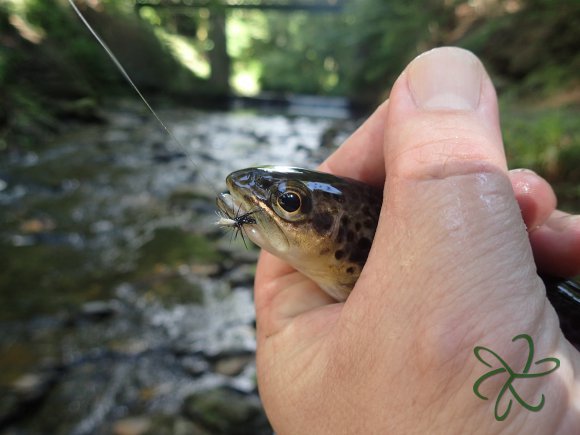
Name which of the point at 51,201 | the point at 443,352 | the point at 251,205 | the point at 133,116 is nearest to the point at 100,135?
the point at 133,116

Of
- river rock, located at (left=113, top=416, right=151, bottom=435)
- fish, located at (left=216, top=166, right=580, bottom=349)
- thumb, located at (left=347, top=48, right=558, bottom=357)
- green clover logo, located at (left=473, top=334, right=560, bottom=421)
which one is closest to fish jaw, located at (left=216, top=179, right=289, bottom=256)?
fish, located at (left=216, top=166, right=580, bottom=349)

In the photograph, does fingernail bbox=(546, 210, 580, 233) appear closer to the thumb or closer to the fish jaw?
the thumb

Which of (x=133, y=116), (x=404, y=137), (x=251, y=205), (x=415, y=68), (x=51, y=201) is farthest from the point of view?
(x=133, y=116)

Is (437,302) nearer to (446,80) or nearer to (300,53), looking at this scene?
(446,80)

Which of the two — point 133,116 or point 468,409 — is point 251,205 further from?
point 133,116

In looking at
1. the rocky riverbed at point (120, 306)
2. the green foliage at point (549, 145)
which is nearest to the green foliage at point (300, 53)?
the green foliage at point (549, 145)

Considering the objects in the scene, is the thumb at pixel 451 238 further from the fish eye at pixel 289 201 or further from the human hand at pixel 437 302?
the fish eye at pixel 289 201

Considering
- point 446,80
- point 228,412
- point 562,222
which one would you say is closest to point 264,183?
point 446,80

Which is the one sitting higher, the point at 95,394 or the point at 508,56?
the point at 508,56
